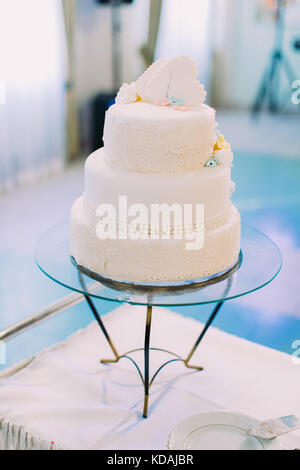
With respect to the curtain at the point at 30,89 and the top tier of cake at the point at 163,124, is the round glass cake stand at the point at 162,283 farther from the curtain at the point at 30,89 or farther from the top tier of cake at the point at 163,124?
the curtain at the point at 30,89

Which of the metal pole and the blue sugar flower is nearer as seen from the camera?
the blue sugar flower

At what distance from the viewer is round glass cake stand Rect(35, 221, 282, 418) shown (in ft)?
4.87

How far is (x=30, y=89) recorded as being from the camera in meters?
5.13

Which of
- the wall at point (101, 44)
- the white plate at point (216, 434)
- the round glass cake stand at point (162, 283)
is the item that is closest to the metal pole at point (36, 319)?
the round glass cake stand at point (162, 283)

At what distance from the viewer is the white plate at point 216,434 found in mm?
1468

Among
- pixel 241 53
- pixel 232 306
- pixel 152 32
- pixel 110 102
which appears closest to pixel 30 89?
pixel 110 102

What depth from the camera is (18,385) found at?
74.3 inches

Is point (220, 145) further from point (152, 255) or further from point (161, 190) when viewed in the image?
point (152, 255)

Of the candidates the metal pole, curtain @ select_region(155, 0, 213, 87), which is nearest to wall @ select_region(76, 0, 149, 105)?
curtain @ select_region(155, 0, 213, 87)

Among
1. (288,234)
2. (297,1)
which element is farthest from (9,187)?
(297,1)

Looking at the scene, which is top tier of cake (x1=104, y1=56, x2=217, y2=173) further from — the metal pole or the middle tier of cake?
the metal pole

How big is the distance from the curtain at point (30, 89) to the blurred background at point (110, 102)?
0.03 ft

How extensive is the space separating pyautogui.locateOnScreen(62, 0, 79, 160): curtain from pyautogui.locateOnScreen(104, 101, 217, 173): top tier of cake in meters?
4.19

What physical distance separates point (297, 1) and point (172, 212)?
7667mm
